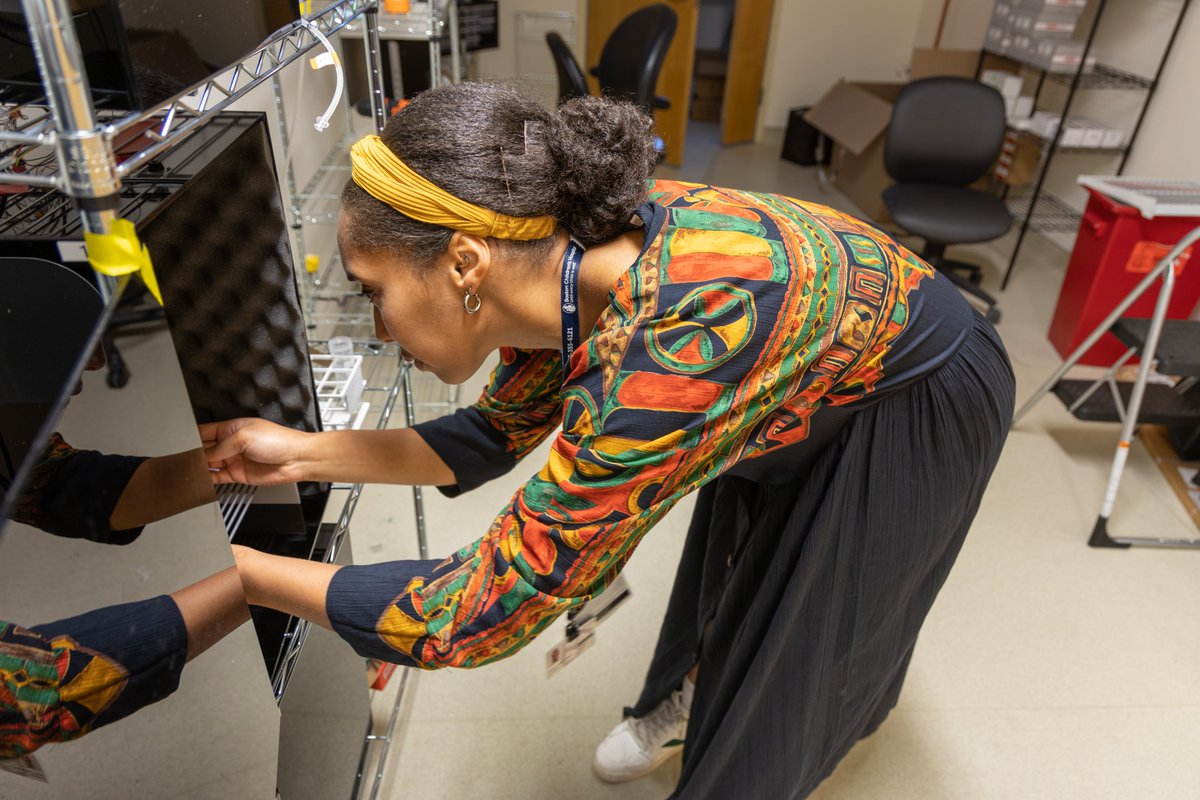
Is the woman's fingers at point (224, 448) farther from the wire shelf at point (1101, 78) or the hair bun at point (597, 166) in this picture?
the wire shelf at point (1101, 78)

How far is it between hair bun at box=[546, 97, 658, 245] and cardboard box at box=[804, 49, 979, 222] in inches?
130

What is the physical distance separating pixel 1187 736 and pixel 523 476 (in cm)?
167

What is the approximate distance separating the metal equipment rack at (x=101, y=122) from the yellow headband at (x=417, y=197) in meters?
0.12

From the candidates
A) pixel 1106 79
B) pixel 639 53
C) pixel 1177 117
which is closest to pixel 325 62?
pixel 639 53

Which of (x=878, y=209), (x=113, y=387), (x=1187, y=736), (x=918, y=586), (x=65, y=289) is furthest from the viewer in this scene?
(x=878, y=209)

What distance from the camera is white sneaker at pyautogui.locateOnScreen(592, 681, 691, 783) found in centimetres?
159

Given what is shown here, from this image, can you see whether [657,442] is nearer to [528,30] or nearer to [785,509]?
[785,509]

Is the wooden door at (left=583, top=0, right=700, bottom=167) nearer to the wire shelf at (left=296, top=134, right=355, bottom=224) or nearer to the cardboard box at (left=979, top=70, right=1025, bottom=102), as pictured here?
the cardboard box at (left=979, top=70, right=1025, bottom=102)

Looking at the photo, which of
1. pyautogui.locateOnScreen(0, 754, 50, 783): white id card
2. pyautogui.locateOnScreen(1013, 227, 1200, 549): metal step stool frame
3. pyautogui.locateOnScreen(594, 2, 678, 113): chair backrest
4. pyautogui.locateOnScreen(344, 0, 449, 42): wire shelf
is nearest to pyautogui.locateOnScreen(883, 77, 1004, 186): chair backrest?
pyautogui.locateOnScreen(594, 2, 678, 113): chair backrest

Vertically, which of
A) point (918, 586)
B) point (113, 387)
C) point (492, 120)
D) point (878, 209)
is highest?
point (492, 120)

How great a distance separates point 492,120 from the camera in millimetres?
815

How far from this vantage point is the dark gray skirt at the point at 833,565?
1073 millimetres

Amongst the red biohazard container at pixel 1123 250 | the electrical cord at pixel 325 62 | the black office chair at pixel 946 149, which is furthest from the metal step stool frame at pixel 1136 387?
the electrical cord at pixel 325 62

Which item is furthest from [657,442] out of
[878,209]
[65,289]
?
[878,209]
